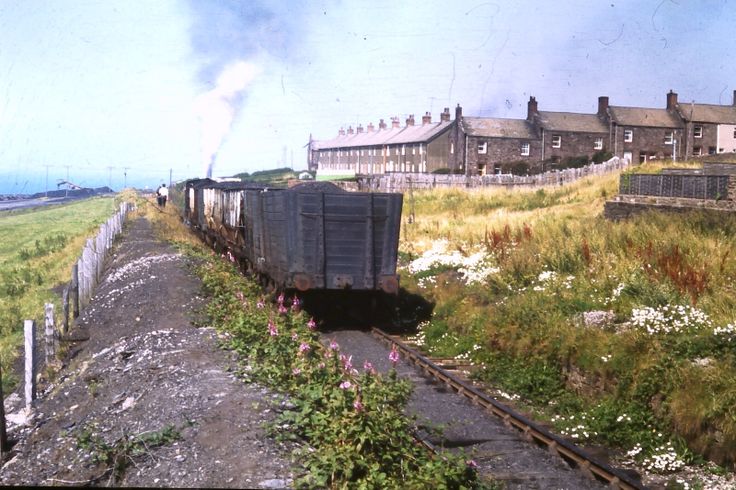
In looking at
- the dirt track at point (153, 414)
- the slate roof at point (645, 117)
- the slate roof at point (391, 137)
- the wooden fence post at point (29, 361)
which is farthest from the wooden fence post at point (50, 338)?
the slate roof at point (645, 117)

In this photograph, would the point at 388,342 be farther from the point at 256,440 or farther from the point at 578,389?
the point at 256,440

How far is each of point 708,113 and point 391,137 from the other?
1144 inches

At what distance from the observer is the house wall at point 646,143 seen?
2509 inches

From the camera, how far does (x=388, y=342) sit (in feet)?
46.8

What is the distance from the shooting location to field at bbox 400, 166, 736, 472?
884 centimetres

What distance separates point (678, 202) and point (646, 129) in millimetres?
48564

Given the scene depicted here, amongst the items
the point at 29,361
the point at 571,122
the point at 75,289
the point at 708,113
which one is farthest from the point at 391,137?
the point at 29,361

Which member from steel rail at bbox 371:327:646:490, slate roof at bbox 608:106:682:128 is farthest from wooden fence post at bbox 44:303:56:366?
slate roof at bbox 608:106:682:128

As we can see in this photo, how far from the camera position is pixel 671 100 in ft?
218

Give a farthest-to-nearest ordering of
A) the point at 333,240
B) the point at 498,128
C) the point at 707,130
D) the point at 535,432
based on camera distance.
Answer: the point at 498,128, the point at 707,130, the point at 333,240, the point at 535,432

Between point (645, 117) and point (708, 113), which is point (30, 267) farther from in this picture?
point (708, 113)

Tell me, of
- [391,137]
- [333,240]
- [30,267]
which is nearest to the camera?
[333,240]

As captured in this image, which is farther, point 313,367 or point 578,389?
point 578,389

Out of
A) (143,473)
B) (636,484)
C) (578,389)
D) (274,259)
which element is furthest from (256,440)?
(274,259)
